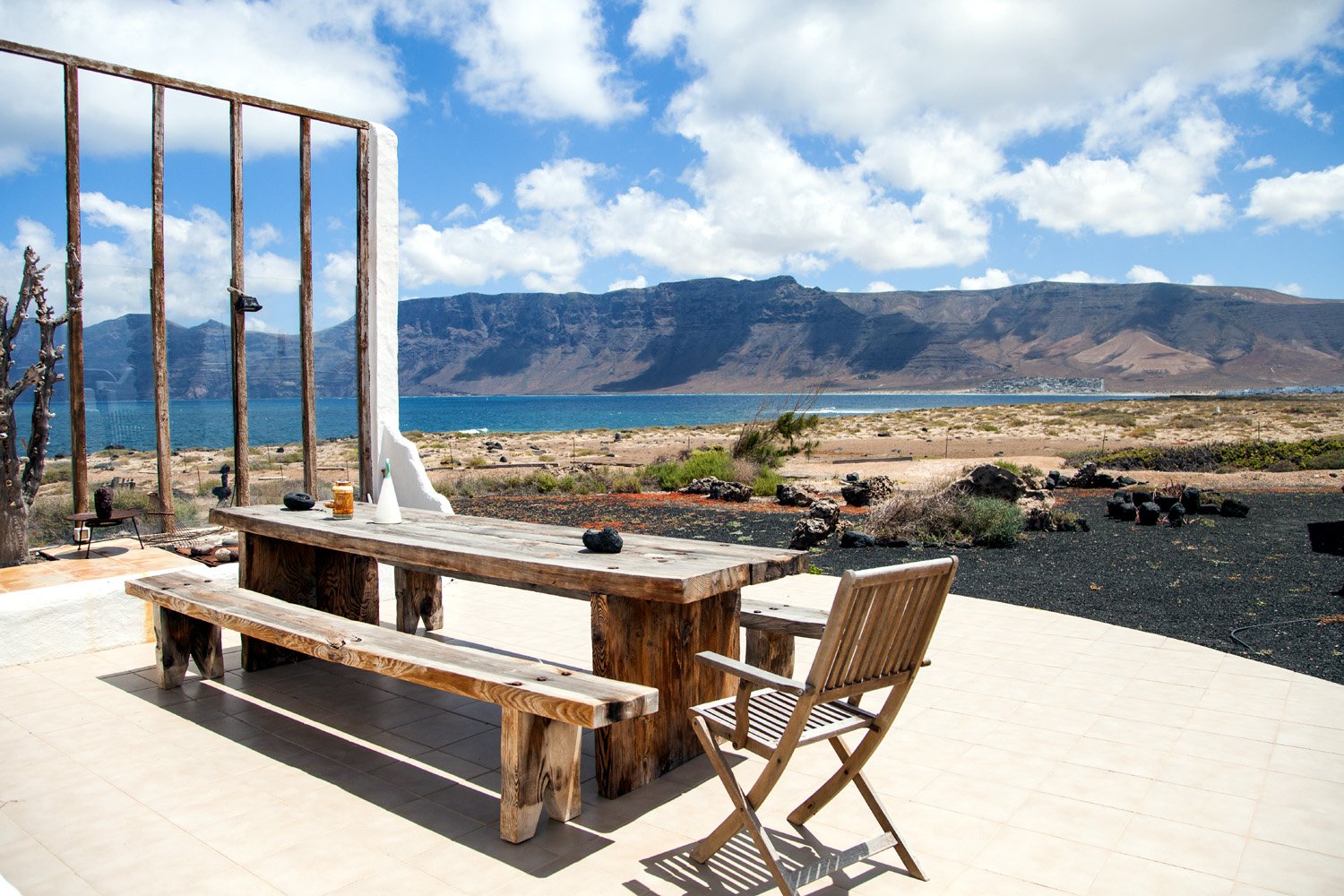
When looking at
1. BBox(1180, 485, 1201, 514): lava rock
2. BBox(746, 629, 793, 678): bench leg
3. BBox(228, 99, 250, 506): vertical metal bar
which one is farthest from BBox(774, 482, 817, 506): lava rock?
BBox(746, 629, 793, 678): bench leg

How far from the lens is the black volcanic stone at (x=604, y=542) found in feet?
11.1

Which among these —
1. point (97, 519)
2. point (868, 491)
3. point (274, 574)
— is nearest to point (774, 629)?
point (274, 574)

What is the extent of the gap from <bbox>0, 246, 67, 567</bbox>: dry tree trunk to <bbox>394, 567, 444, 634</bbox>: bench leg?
257 cm

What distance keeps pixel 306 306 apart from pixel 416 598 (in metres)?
3.22

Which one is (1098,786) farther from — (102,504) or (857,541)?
(102,504)

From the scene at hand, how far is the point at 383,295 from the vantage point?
24.7 ft

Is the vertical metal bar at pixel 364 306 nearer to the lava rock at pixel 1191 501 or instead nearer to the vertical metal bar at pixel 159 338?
the vertical metal bar at pixel 159 338

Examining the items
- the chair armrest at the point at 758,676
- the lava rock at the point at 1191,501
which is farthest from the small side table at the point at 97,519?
the lava rock at the point at 1191,501

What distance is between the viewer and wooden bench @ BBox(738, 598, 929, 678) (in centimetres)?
356

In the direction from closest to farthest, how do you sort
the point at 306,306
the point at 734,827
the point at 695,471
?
the point at 734,827 → the point at 306,306 → the point at 695,471

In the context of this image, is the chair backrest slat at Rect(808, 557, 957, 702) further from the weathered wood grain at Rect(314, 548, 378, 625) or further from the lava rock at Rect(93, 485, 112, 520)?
the lava rock at Rect(93, 485, 112, 520)

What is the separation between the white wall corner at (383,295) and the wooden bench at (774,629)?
425cm

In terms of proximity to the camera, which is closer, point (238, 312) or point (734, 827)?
point (734, 827)

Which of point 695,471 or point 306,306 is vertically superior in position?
point 306,306
